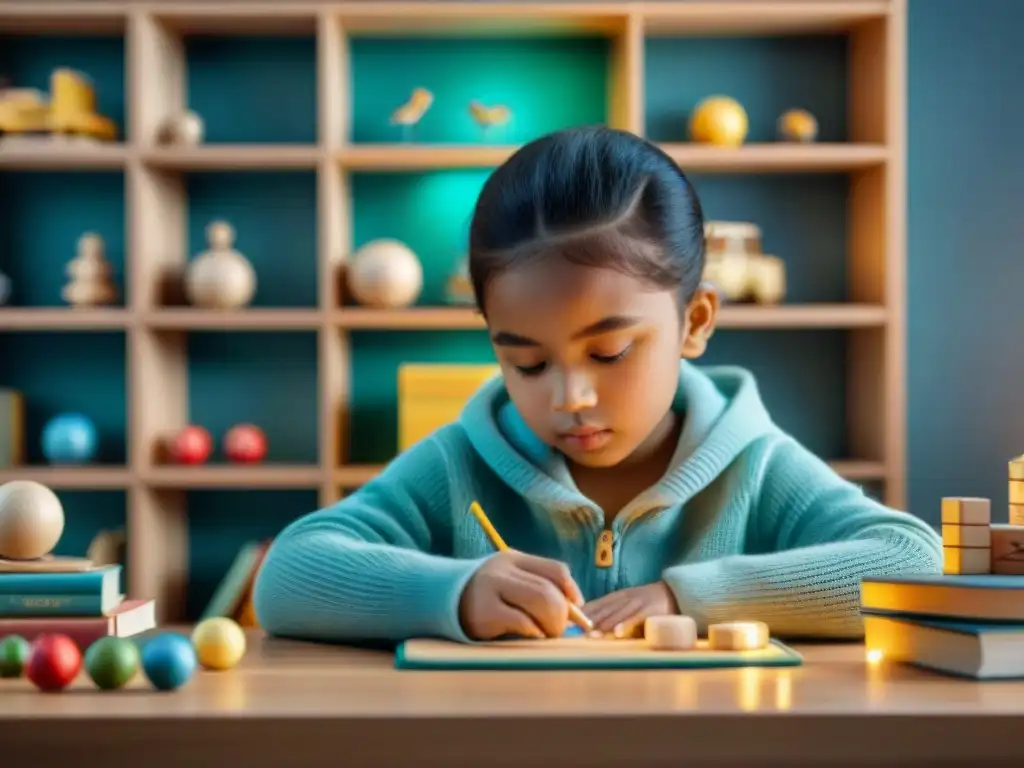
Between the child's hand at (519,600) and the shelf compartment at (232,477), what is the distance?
2258 millimetres

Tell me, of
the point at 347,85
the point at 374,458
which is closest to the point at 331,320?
the point at 374,458

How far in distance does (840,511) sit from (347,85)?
259 centimetres

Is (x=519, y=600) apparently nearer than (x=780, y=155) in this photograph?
Yes

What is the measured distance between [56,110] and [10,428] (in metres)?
0.78

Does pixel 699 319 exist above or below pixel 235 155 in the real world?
below

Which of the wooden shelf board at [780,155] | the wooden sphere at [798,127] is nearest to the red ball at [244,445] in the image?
the wooden shelf board at [780,155]

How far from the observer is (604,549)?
1.33m

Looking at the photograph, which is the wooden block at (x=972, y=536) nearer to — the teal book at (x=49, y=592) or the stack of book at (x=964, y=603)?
the stack of book at (x=964, y=603)

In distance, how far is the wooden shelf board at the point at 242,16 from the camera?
10.8 ft

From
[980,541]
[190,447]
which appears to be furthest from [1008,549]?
[190,447]

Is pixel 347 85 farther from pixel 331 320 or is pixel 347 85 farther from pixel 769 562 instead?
pixel 769 562

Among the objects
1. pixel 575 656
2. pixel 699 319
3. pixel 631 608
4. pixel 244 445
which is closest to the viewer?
pixel 575 656

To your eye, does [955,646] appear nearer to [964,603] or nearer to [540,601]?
[964,603]

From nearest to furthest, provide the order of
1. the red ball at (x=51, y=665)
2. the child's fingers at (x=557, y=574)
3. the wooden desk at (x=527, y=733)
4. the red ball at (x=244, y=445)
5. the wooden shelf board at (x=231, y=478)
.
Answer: the wooden desk at (x=527, y=733) < the red ball at (x=51, y=665) < the child's fingers at (x=557, y=574) < the wooden shelf board at (x=231, y=478) < the red ball at (x=244, y=445)
